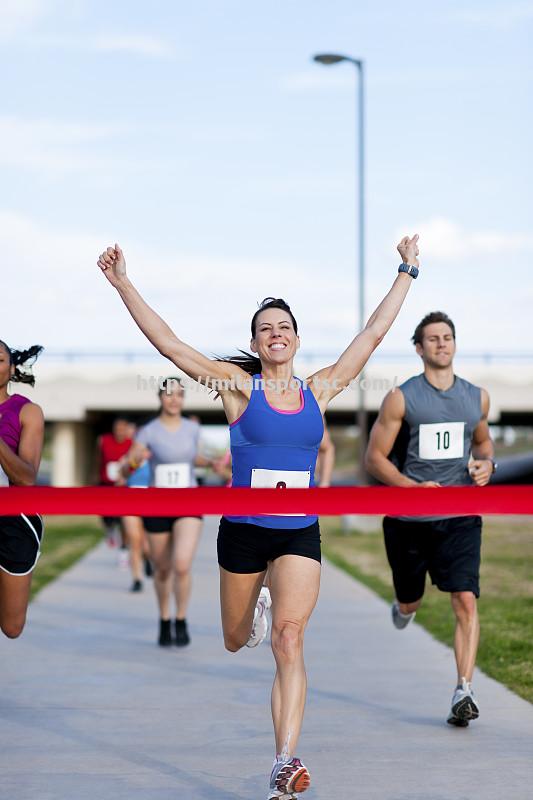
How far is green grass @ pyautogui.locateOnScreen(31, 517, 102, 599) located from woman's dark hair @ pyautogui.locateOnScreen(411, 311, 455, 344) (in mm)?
7376

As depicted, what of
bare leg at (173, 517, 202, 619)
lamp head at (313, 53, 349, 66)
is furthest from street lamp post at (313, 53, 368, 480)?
bare leg at (173, 517, 202, 619)

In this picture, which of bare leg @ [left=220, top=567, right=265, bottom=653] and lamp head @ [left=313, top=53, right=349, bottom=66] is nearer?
bare leg @ [left=220, top=567, right=265, bottom=653]

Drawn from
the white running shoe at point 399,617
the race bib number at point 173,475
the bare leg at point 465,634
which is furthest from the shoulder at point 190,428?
the bare leg at point 465,634

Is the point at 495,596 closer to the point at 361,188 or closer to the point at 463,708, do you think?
the point at 463,708

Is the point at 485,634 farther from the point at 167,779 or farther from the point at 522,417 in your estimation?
the point at 522,417

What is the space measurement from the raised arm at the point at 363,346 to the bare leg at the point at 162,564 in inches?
170

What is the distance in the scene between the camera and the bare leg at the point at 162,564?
980cm

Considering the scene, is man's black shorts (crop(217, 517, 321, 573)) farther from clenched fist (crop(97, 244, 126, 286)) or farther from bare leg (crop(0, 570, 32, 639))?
bare leg (crop(0, 570, 32, 639))

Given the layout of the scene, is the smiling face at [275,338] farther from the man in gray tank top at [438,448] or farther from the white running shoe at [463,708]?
the white running shoe at [463,708]

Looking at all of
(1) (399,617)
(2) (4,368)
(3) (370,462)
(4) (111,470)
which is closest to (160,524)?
(1) (399,617)

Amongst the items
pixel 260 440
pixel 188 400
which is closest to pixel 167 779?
pixel 260 440

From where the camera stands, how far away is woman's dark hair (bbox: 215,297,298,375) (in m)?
5.64

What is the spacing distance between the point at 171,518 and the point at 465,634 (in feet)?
11.2

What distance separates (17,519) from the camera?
20.6ft
